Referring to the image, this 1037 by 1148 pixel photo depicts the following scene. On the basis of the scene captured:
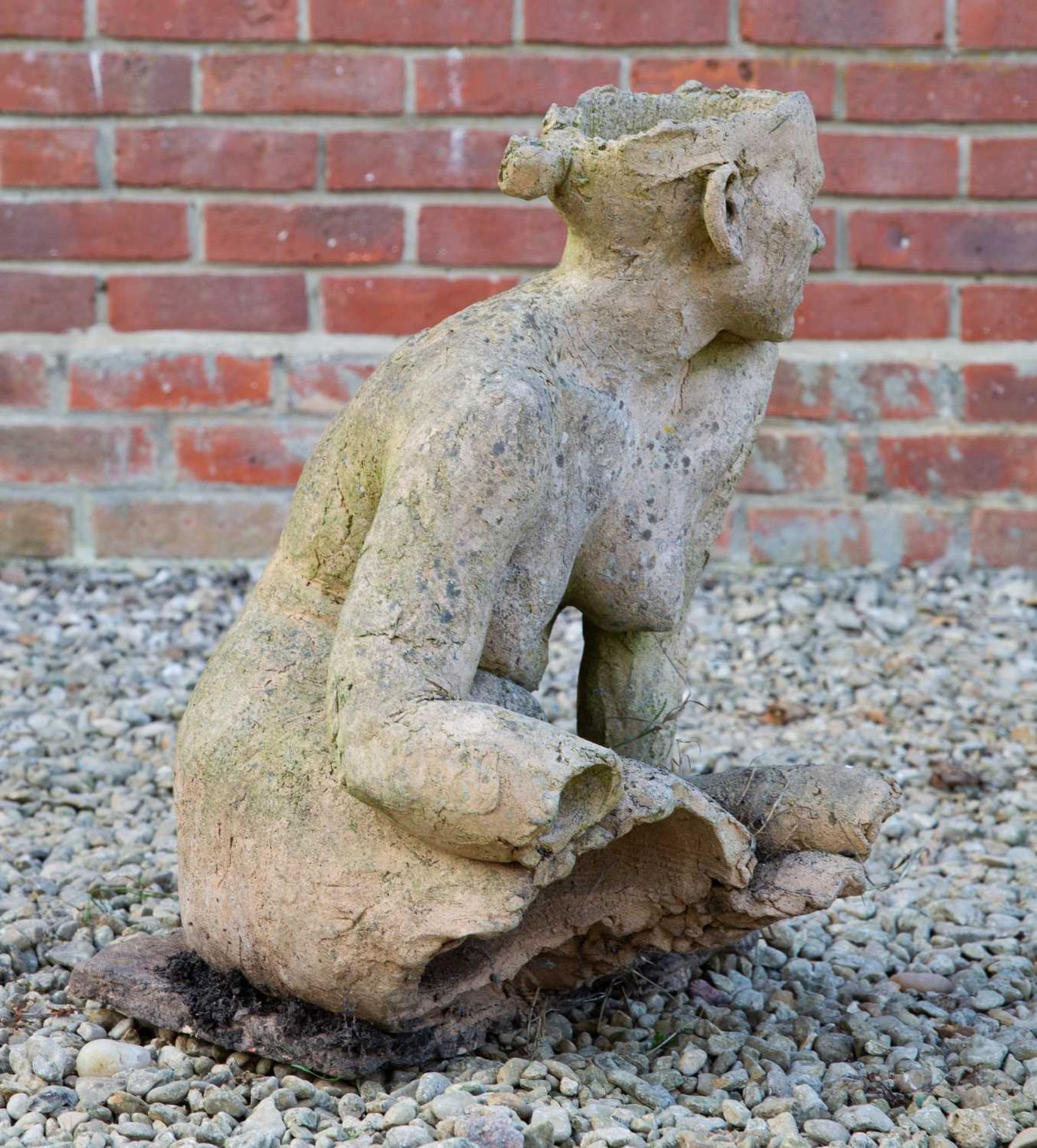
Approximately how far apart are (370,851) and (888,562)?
270 centimetres

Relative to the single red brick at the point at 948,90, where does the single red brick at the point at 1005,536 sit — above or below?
below

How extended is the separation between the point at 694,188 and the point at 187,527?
2.57m

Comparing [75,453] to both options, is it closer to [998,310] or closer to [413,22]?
[413,22]

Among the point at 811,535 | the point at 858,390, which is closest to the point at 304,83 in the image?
the point at 858,390

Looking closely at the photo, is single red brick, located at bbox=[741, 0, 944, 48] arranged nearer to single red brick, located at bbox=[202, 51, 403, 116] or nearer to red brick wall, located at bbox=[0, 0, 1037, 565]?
red brick wall, located at bbox=[0, 0, 1037, 565]

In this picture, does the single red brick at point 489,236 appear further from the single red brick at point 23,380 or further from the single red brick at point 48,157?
the single red brick at point 23,380

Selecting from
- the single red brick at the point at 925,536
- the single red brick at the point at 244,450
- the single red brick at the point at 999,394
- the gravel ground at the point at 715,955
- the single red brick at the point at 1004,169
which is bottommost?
the gravel ground at the point at 715,955

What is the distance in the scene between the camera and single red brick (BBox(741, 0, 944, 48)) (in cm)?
407

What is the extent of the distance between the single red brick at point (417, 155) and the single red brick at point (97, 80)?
415 millimetres

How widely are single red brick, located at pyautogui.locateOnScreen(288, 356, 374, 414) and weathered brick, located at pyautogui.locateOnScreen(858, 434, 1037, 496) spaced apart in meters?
1.38

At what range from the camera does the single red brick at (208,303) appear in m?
4.19

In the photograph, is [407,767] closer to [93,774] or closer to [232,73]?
[93,774]

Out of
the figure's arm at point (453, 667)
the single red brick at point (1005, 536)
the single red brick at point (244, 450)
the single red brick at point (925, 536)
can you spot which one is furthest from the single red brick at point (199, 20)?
the figure's arm at point (453, 667)

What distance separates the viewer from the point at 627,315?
2.08 meters
